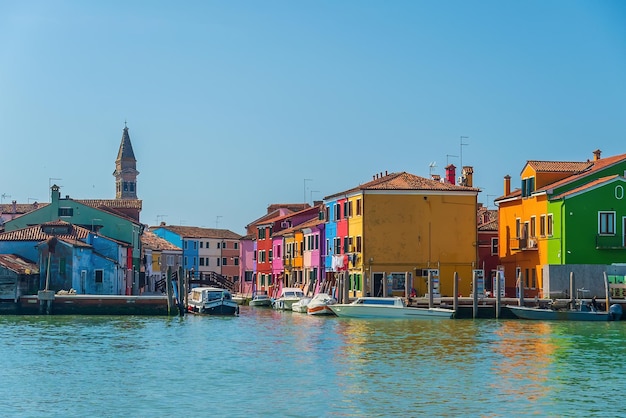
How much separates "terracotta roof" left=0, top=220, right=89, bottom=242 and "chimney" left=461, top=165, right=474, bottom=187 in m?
25.2

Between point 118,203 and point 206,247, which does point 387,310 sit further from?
point 206,247

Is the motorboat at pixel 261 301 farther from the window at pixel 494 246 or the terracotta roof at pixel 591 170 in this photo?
the terracotta roof at pixel 591 170

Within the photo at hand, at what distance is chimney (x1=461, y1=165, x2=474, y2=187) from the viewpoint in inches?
3083

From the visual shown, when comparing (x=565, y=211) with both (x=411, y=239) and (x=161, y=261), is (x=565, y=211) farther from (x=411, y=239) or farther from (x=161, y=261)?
(x=161, y=261)

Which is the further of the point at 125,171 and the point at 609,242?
the point at 125,171

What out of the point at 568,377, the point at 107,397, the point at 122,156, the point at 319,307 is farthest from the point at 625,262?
the point at 122,156

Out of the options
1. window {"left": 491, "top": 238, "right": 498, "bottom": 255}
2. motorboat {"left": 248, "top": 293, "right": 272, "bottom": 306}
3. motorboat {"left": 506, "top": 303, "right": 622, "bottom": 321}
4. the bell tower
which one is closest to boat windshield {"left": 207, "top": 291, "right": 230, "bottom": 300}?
motorboat {"left": 248, "top": 293, "right": 272, "bottom": 306}

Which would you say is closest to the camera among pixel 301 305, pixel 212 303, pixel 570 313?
pixel 570 313

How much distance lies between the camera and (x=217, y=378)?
1278 inches

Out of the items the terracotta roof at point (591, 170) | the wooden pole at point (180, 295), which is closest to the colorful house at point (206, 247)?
the wooden pole at point (180, 295)

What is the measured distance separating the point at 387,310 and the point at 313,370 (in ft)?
75.5

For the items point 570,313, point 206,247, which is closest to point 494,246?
point 570,313

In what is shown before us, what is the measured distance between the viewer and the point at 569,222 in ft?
201

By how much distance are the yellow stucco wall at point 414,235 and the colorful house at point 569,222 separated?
417cm
